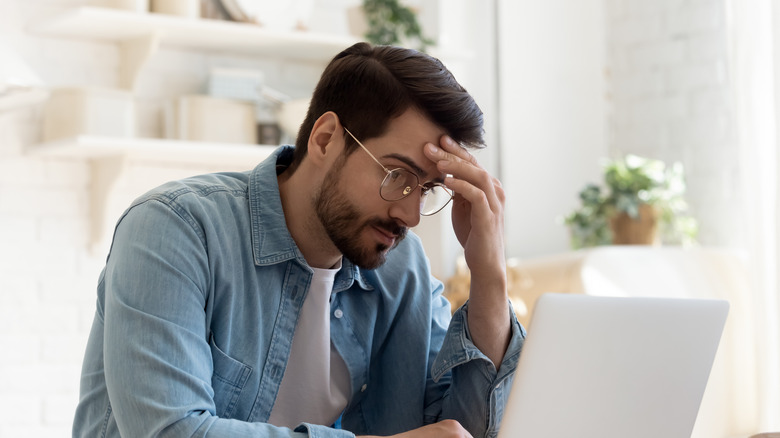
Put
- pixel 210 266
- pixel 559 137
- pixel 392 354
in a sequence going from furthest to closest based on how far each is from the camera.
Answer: pixel 559 137
pixel 392 354
pixel 210 266

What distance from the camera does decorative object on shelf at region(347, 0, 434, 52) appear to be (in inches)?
105

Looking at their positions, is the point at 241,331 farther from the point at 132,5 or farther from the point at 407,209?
the point at 132,5

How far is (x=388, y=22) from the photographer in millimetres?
2693

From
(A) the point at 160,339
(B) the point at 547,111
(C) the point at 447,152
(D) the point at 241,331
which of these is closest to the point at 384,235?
(C) the point at 447,152

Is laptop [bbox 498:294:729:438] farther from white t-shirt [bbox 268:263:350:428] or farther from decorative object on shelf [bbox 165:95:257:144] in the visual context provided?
decorative object on shelf [bbox 165:95:257:144]

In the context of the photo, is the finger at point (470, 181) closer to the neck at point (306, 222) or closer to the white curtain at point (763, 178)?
the neck at point (306, 222)

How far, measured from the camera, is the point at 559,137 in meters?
3.34

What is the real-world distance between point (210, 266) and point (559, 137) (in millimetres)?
2326

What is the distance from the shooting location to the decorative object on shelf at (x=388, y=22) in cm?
267

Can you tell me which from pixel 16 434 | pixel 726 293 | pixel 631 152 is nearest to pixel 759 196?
pixel 726 293

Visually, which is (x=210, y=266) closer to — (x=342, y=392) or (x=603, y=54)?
(x=342, y=392)

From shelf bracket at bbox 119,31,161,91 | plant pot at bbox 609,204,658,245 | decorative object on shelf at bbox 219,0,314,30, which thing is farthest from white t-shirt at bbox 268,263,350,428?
plant pot at bbox 609,204,658,245

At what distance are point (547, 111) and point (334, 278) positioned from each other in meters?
2.07

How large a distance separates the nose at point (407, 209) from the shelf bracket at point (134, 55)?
130 centimetres
